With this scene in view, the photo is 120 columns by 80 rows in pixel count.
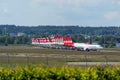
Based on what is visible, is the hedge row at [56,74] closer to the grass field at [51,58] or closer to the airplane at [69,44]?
the grass field at [51,58]

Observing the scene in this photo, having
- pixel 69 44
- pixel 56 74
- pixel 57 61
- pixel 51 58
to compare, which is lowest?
pixel 69 44

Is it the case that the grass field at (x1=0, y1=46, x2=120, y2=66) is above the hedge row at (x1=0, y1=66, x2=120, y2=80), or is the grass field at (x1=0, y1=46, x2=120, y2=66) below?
below

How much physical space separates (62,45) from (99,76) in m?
152

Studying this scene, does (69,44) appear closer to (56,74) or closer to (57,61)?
(57,61)

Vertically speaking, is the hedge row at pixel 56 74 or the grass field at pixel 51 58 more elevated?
the hedge row at pixel 56 74

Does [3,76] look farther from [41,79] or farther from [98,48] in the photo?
[98,48]

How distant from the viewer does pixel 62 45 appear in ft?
549

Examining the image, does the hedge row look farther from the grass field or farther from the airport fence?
the grass field

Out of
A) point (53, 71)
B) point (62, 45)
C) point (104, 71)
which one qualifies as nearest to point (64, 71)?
point (53, 71)

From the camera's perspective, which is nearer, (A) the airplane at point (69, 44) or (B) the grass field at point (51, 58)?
(B) the grass field at point (51, 58)

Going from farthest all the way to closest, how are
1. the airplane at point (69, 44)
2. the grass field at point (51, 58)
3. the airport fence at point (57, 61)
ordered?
the airplane at point (69, 44), the grass field at point (51, 58), the airport fence at point (57, 61)

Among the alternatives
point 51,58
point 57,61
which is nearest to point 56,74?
point 57,61

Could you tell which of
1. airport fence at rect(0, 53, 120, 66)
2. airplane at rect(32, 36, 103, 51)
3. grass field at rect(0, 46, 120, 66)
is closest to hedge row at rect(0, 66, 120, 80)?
airport fence at rect(0, 53, 120, 66)

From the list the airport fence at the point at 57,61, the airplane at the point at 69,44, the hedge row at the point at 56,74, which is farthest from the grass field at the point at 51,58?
the airplane at the point at 69,44
